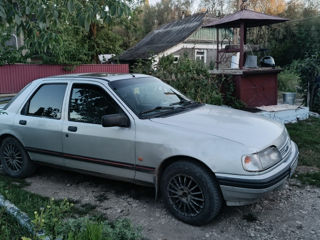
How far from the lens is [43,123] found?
463 cm

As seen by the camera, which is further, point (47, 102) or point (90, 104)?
point (47, 102)

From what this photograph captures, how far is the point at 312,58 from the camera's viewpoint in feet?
30.2

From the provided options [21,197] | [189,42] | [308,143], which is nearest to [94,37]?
[189,42]

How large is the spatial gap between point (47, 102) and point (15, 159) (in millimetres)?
1180

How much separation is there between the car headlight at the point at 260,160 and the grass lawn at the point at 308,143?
5.27 ft

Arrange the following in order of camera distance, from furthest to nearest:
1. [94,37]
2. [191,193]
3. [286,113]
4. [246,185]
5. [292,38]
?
1. [292,38]
2. [94,37]
3. [286,113]
4. [191,193]
5. [246,185]

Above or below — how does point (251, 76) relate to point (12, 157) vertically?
above

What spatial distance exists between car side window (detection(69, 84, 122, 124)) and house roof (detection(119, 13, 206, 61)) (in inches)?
735

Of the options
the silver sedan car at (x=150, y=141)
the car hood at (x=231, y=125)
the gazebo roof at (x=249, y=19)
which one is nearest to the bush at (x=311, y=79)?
the gazebo roof at (x=249, y=19)

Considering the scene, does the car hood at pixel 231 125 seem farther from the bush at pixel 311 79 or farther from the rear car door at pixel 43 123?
the bush at pixel 311 79

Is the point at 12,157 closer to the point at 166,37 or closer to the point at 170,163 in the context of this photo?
the point at 170,163

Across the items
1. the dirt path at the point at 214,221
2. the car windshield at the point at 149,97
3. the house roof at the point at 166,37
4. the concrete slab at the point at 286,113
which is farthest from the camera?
the house roof at the point at 166,37

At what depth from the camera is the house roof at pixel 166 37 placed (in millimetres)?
24078

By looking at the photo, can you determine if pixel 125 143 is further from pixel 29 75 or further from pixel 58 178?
pixel 29 75
